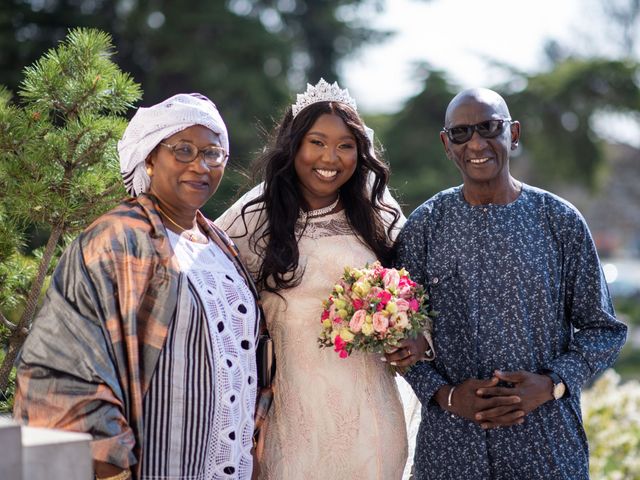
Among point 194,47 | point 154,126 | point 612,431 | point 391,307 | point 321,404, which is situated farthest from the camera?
point 194,47

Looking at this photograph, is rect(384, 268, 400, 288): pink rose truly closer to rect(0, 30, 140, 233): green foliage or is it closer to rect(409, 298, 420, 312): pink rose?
rect(409, 298, 420, 312): pink rose

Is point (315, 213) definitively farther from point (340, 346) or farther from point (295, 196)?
point (340, 346)

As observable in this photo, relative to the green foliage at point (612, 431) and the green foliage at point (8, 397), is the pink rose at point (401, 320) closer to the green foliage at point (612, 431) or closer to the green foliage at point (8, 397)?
the green foliage at point (8, 397)

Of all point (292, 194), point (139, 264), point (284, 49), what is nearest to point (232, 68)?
point (284, 49)

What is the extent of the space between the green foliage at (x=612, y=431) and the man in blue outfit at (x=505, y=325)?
2.78m

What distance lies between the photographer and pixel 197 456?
12.1 feet

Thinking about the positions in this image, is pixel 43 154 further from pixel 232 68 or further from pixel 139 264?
pixel 232 68

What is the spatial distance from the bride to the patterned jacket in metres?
1.00

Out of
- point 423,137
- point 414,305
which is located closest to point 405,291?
point 414,305

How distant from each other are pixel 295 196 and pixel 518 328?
1361mm

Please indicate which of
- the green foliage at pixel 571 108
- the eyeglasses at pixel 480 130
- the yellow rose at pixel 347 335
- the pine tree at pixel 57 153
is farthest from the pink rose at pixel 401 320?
the green foliage at pixel 571 108

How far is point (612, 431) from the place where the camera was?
7.20 meters

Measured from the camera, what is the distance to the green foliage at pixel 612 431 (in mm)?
6906

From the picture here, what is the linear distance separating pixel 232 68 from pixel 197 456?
1578cm
